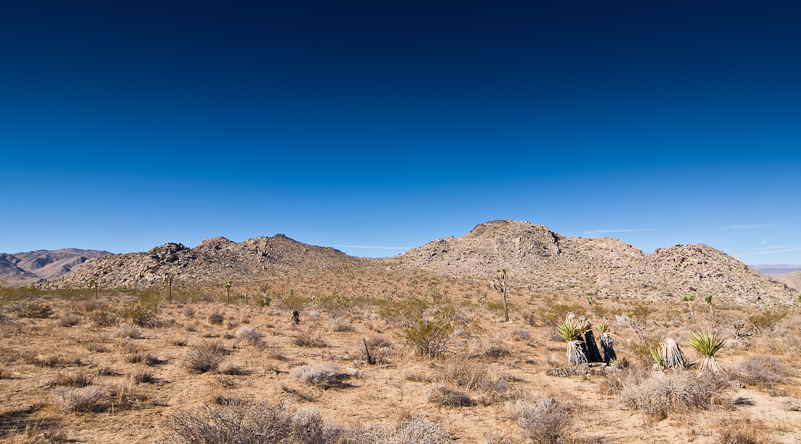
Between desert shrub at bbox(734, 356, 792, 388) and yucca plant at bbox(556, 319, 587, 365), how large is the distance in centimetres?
427

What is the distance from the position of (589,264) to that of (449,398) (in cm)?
6367

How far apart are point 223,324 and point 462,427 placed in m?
18.1

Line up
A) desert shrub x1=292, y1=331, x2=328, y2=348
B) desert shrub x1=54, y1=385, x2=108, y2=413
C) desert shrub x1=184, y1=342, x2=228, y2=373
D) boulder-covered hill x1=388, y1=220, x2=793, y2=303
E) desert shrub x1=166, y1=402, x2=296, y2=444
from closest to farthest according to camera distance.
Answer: desert shrub x1=166, y1=402, x2=296, y2=444 < desert shrub x1=54, y1=385, x2=108, y2=413 < desert shrub x1=184, y1=342, x2=228, y2=373 < desert shrub x1=292, y1=331, x2=328, y2=348 < boulder-covered hill x1=388, y1=220, x2=793, y2=303

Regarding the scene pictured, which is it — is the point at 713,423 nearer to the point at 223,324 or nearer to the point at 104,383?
the point at 104,383

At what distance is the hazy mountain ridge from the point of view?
4678 cm

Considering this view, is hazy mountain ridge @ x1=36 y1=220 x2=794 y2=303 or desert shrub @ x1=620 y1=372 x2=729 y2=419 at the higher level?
hazy mountain ridge @ x1=36 y1=220 x2=794 y2=303

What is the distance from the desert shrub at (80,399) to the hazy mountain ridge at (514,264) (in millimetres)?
47835

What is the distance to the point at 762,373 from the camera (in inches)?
382

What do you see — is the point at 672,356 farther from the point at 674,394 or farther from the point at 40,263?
the point at 40,263

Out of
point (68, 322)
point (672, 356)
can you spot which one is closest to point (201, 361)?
point (68, 322)

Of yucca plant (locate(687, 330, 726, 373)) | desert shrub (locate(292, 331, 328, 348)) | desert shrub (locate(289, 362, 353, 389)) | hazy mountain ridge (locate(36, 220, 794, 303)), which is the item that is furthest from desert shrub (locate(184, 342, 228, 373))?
hazy mountain ridge (locate(36, 220, 794, 303))

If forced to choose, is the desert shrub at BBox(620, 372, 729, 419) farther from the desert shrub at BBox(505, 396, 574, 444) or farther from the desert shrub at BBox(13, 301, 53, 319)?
the desert shrub at BBox(13, 301, 53, 319)

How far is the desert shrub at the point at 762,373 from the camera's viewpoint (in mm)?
9578

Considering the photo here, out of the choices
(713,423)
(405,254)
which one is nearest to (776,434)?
(713,423)
